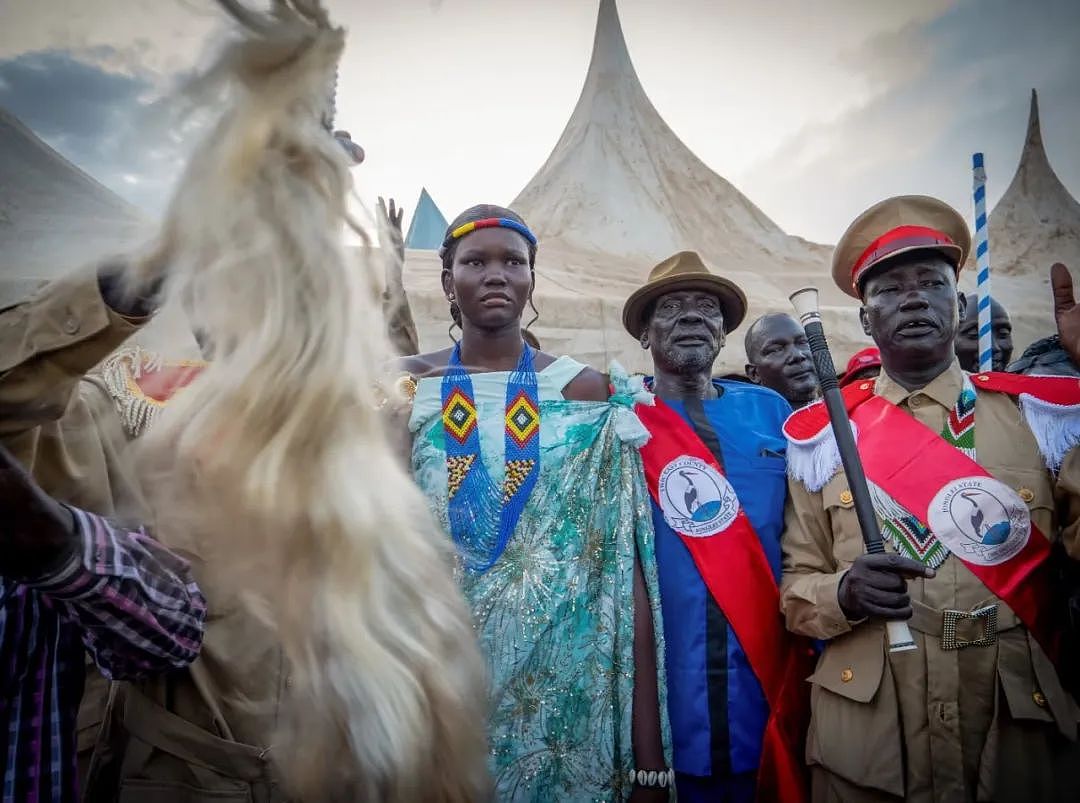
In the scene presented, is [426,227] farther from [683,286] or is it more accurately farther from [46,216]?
[46,216]

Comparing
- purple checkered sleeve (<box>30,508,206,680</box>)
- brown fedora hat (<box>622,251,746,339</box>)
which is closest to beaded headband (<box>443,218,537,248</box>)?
brown fedora hat (<box>622,251,746,339</box>)

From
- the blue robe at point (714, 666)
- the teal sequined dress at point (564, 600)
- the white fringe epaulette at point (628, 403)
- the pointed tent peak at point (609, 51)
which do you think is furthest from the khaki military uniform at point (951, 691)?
the pointed tent peak at point (609, 51)

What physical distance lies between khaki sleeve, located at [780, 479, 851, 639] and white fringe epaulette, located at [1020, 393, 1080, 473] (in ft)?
2.00

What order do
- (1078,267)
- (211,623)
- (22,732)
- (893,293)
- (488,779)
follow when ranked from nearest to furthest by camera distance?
(488,779) → (22,732) → (211,623) → (893,293) → (1078,267)

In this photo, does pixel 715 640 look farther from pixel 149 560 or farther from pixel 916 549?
pixel 149 560

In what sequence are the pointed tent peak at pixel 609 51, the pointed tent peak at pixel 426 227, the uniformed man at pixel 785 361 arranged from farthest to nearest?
the pointed tent peak at pixel 609 51 → the pointed tent peak at pixel 426 227 → the uniformed man at pixel 785 361

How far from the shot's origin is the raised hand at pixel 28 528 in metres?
0.85

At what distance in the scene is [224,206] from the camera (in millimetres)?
A: 878

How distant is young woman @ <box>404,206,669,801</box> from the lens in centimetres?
201

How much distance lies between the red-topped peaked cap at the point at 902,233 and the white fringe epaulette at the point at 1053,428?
0.56 meters

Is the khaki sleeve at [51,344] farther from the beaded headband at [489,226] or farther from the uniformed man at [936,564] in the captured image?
the uniformed man at [936,564]

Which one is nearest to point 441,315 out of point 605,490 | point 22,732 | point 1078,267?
point 605,490

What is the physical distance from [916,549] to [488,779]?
146 cm

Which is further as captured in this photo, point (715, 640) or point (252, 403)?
point (715, 640)
